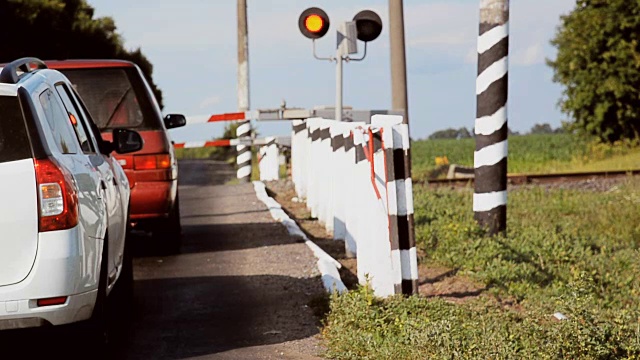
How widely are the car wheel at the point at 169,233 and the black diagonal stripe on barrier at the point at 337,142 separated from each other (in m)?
1.68

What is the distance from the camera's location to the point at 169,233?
Answer: 14.3 meters

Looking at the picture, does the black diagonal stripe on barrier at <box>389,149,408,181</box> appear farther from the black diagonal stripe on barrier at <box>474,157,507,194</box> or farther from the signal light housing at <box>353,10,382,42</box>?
the signal light housing at <box>353,10,382,42</box>

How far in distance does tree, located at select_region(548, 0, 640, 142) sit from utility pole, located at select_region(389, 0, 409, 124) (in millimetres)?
29861

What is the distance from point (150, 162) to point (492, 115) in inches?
144

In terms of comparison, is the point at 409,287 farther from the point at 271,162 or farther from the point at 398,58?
the point at 271,162

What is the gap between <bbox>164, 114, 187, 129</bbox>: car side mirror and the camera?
15.0 metres

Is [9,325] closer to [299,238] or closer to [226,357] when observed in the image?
[226,357]

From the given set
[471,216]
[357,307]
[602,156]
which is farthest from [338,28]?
[602,156]

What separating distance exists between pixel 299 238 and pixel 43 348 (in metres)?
6.03

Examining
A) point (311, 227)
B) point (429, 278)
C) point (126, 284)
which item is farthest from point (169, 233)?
point (126, 284)

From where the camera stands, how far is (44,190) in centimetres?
736

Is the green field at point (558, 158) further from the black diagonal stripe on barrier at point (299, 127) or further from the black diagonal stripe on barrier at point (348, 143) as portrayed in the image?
the black diagonal stripe on barrier at point (348, 143)

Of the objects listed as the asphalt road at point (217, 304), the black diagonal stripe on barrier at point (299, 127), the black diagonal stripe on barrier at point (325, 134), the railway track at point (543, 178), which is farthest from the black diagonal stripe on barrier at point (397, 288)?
the railway track at point (543, 178)

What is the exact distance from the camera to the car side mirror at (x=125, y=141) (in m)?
10.5
